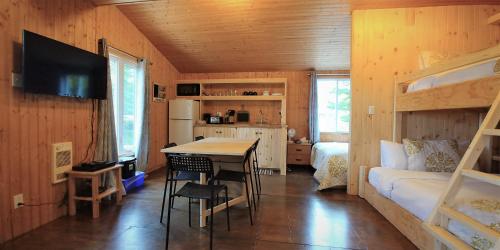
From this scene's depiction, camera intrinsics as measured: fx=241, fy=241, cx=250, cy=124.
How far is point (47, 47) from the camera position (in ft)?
7.86

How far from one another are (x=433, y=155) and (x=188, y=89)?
4.70m

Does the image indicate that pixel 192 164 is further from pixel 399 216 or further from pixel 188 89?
pixel 188 89

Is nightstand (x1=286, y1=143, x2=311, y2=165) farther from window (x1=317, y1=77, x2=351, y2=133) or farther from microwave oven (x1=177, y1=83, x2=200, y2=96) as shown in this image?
microwave oven (x1=177, y1=83, x2=200, y2=96)

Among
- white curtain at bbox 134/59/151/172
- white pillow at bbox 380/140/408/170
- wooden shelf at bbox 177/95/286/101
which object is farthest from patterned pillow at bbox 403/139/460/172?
white curtain at bbox 134/59/151/172

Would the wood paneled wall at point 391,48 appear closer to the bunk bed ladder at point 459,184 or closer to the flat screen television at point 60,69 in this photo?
the bunk bed ladder at point 459,184

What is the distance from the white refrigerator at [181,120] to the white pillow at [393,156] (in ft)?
12.1

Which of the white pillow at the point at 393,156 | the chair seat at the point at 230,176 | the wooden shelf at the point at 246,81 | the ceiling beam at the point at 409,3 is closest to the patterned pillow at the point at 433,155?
the white pillow at the point at 393,156

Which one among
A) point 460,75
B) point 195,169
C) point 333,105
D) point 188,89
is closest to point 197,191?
point 195,169

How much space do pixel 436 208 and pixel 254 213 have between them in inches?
68.3

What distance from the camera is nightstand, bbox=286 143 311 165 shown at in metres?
5.20

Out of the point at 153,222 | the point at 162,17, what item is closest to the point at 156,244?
the point at 153,222

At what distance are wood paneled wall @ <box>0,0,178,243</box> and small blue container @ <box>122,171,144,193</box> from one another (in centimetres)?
67

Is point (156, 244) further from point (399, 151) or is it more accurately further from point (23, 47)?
point (399, 151)

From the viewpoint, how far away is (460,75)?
7.27ft
